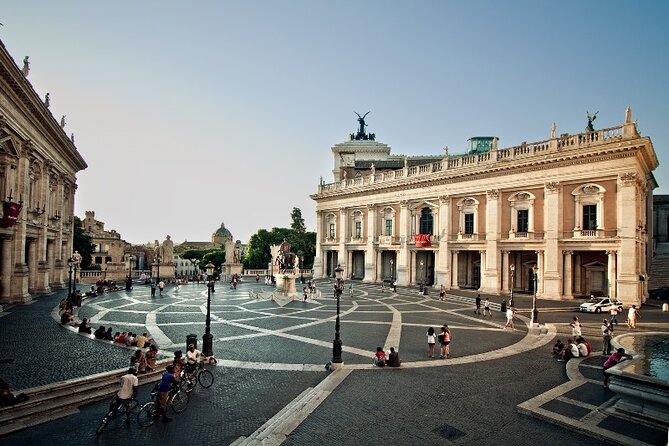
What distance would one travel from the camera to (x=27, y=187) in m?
25.7

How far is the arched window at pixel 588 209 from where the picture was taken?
31.4 m

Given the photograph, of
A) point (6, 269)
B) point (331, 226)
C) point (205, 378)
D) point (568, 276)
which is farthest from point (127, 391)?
point (331, 226)

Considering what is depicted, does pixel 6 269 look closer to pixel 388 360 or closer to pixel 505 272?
pixel 388 360

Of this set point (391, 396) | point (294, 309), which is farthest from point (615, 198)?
point (391, 396)

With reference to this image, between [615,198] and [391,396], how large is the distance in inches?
1168

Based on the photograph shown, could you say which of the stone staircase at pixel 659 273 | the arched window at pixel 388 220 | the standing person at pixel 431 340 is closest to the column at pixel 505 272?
the arched window at pixel 388 220

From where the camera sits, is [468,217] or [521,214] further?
[468,217]

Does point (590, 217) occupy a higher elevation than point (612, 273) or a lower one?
higher

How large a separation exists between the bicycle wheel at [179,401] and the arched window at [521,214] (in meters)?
33.5

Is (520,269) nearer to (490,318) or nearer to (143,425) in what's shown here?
(490,318)

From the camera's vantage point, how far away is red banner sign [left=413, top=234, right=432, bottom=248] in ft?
141

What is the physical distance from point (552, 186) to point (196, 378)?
33318mm

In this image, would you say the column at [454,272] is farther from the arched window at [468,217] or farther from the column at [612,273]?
the column at [612,273]

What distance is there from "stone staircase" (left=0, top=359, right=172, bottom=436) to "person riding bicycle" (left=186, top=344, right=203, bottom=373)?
162 cm
